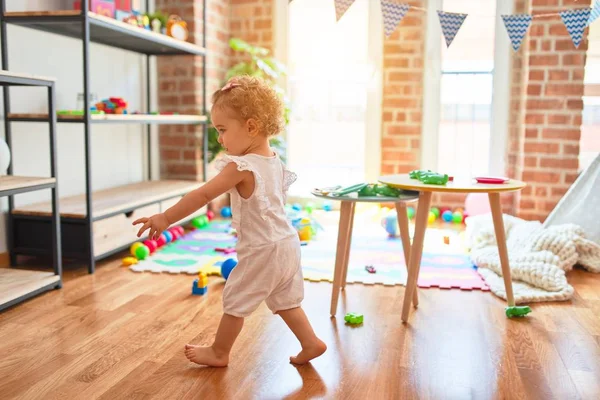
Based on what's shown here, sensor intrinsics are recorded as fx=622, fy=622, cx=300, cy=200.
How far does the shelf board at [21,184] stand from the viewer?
217cm

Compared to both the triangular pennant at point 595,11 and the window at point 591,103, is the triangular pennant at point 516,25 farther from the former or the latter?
the window at point 591,103

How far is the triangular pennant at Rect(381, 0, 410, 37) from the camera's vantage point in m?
3.05

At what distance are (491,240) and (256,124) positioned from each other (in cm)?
184

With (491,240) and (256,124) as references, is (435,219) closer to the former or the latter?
(491,240)

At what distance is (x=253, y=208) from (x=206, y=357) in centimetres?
45

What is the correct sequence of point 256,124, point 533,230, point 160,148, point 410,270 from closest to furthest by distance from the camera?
point 256,124 → point 410,270 → point 533,230 → point 160,148

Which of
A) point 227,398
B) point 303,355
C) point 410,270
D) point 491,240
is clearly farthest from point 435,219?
point 227,398

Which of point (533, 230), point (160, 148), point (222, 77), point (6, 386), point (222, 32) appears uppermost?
point (222, 32)

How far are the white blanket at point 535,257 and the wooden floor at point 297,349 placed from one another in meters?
0.08

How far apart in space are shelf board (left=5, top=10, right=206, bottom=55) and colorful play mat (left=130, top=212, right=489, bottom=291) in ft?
3.54

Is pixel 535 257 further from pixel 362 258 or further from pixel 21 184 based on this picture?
pixel 21 184

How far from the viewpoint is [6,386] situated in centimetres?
161

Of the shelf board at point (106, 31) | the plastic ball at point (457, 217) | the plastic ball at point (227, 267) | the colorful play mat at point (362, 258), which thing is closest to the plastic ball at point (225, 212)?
the colorful play mat at point (362, 258)

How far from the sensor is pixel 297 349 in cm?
189
